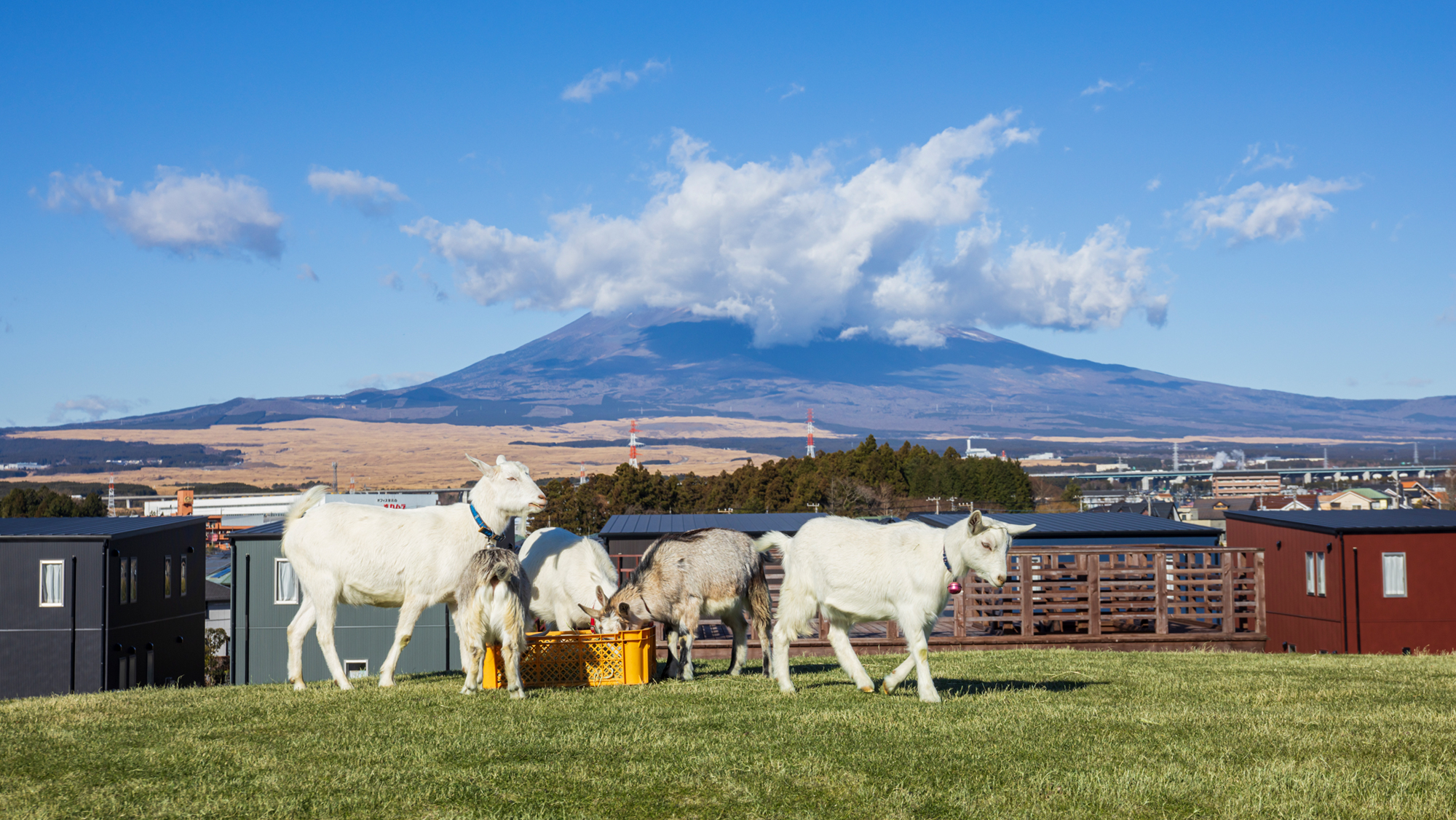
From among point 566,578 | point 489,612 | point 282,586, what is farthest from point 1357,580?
point 282,586

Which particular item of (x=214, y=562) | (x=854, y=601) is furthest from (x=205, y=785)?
(x=214, y=562)

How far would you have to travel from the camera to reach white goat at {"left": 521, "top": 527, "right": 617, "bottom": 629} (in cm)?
1230

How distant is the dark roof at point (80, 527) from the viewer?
3097cm

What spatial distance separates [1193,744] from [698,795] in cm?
386

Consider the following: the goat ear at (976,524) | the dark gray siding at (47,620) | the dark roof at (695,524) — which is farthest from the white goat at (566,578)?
the dark gray siding at (47,620)

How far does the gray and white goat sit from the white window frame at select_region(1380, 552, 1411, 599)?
66.1 feet

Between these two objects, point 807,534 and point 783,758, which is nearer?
point 783,758

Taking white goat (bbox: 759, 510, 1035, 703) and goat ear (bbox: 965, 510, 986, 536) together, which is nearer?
goat ear (bbox: 965, 510, 986, 536)

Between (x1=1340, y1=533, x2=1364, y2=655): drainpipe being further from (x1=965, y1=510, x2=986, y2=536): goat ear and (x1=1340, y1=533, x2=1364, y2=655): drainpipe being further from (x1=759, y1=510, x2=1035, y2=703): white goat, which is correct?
(x1=965, y1=510, x2=986, y2=536): goat ear

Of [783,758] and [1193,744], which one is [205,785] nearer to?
[783,758]

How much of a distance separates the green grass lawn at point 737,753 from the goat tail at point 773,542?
150cm

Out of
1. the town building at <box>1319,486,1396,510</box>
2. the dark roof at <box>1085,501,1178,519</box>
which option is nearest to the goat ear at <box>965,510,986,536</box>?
the dark roof at <box>1085,501,1178,519</box>

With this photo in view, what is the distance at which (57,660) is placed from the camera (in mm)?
31984

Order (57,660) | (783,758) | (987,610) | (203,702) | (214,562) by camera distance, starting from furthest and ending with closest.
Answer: (214,562)
(57,660)
(987,610)
(203,702)
(783,758)
